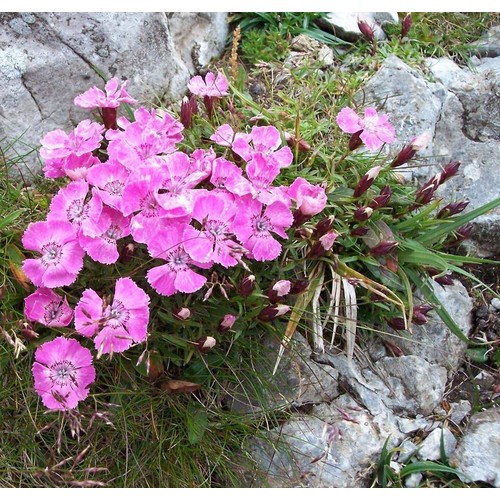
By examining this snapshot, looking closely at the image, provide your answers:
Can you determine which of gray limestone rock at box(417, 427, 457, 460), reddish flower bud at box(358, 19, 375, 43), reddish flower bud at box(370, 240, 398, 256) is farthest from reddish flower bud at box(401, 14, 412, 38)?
gray limestone rock at box(417, 427, 457, 460)

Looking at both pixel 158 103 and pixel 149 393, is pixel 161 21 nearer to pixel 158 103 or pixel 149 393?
pixel 158 103

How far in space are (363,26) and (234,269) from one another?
1721 mm

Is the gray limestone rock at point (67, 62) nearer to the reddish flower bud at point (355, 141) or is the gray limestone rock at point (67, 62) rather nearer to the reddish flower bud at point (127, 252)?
the reddish flower bud at point (127, 252)

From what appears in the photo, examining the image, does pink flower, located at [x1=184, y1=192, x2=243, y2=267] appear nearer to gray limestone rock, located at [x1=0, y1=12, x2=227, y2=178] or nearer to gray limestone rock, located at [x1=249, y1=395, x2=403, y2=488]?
gray limestone rock, located at [x1=249, y1=395, x2=403, y2=488]

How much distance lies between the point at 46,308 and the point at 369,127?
4.44 feet

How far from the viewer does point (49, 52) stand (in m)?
2.88

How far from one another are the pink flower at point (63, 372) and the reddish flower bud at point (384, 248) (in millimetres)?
1090

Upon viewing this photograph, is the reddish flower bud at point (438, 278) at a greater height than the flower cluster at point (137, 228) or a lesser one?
lesser

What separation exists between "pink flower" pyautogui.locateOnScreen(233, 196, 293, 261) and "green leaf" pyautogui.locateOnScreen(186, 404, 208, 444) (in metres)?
0.62

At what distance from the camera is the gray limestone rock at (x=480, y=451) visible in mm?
2486

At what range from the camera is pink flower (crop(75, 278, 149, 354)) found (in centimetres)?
197

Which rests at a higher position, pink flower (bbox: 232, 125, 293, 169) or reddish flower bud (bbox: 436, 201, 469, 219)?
pink flower (bbox: 232, 125, 293, 169)

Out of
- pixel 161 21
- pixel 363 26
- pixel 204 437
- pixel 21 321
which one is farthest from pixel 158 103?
pixel 204 437

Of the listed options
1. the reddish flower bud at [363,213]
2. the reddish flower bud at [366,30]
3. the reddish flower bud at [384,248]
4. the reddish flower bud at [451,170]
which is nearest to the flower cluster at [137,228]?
the reddish flower bud at [363,213]
